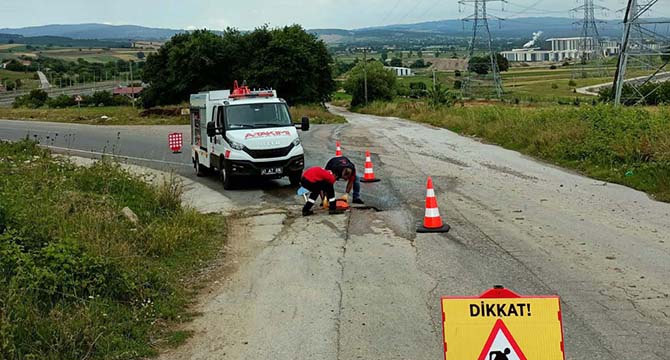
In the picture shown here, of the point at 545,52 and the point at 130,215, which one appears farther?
the point at 545,52

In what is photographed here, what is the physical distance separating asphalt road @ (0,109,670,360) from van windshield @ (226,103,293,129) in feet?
5.20

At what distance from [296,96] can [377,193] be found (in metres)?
58.3

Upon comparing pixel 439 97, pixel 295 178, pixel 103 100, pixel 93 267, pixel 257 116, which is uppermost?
pixel 257 116

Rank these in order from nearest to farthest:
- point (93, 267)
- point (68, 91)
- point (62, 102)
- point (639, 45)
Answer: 1. point (93, 267)
2. point (639, 45)
3. point (62, 102)
4. point (68, 91)

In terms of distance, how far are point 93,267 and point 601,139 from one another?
54.5 feet

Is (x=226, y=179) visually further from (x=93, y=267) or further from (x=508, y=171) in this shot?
(x=93, y=267)

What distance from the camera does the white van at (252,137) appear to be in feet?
55.7

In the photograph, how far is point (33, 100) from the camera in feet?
280

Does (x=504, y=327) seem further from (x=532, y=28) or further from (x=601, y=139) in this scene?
(x=532, y=28)

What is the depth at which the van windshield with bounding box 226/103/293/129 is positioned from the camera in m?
17.5

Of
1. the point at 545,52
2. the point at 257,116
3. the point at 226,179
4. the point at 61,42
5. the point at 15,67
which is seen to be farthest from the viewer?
the point at 61,42

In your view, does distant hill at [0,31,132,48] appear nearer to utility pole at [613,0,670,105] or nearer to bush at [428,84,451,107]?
bush at [428,84,451,107]

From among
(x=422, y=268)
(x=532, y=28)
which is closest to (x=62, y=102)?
(x=422, y=268)

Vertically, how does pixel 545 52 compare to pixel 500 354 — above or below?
above
